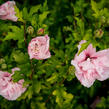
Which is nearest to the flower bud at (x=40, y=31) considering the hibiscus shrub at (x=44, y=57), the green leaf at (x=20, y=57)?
the hibiscus shrub at (x=44, y=57)

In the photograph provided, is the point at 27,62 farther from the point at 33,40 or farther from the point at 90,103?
the point at 90,103

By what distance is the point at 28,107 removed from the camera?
242 centimetres

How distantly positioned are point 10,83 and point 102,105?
1360 mm

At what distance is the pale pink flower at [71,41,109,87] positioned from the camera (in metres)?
1.62

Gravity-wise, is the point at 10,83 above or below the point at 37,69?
below

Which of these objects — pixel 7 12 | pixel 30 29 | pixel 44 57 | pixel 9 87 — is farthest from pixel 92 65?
pixel 7 12

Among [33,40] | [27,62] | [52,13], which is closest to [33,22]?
[33,40]

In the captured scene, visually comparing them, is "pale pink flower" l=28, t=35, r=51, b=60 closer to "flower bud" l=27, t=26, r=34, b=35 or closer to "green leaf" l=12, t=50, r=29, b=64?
"flower bud" l=27, t=26, r=34, b=35

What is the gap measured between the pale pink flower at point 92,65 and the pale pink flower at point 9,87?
0.59 m

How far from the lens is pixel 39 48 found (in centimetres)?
155

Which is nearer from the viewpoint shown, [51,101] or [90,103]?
[51,101]

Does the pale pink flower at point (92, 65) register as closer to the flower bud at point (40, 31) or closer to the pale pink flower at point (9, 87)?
the flower bud at point (40, 31)

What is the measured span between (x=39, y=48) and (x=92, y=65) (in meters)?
0.50

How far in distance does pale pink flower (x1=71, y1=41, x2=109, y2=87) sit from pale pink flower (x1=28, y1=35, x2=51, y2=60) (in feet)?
0.94
